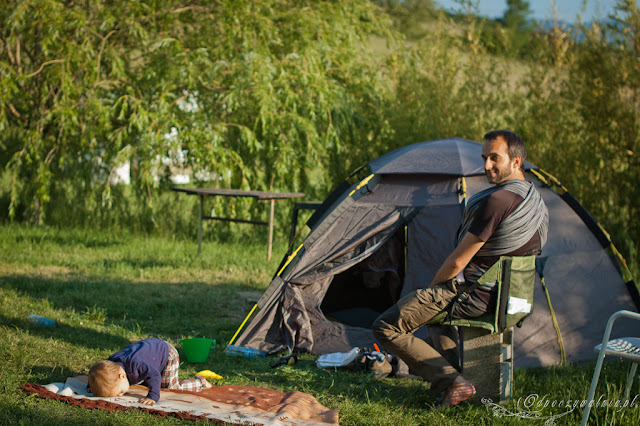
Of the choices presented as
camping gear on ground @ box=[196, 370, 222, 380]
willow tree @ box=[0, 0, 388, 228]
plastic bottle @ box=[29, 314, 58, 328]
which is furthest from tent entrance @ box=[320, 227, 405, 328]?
willow tree @ box=[0, 0, 388, 228]

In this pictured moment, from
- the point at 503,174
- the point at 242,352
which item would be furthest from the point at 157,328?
the point at 503,174

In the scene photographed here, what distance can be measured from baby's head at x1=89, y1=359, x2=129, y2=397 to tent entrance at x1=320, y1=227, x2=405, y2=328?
2225 mm

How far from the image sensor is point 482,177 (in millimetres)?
4855

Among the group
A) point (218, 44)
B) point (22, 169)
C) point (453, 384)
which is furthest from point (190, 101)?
point (453, 384)

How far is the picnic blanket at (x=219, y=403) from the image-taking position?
3.35 metres

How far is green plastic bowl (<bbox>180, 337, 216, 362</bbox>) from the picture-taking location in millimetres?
4266

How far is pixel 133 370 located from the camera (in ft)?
11.5

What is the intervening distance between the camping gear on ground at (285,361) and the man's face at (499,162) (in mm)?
1897

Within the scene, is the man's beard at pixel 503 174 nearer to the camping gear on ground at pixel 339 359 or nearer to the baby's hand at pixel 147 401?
the camping gear on ground at pixel 339 359

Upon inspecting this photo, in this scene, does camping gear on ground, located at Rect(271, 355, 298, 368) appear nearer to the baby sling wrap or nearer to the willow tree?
the baby sling wrap

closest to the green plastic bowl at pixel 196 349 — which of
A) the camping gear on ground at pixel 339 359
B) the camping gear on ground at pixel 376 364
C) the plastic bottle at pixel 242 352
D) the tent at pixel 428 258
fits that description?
the plastic bottle at pixel 242 352

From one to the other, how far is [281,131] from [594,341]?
506 centimetres

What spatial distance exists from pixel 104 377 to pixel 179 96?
6.05m

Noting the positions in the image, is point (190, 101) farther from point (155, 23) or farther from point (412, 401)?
point (412, 401)
